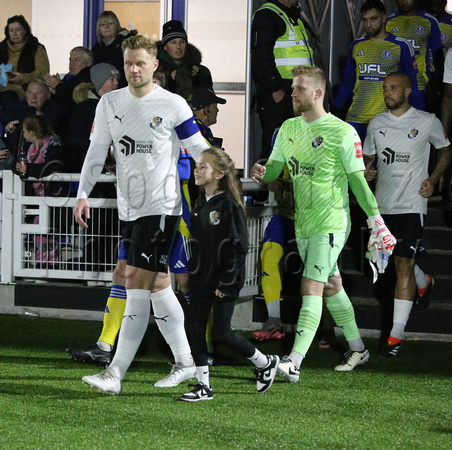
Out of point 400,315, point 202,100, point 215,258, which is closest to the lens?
point 215,258

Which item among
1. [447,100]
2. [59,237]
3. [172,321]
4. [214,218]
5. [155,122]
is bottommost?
[172,321]

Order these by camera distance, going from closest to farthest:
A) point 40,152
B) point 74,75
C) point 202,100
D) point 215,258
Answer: point 215,258, point 202,100, point 40,152, point 74,75

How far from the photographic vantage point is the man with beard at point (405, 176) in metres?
7.55

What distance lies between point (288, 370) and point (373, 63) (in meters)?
3.77

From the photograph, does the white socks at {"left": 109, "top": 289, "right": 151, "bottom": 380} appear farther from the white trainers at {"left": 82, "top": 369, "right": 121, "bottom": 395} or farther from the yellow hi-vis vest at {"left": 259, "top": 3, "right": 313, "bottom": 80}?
the yellow hi-vis vest at {"left": 259, "top": 3, "right": 313, "bottom": 80}

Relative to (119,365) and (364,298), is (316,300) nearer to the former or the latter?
(119,365)

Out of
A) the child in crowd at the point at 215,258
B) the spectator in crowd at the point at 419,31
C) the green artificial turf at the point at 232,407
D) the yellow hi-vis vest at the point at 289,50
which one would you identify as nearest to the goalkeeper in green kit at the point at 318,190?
the green artificial turf at the point at 232,407

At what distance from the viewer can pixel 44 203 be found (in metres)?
8.73

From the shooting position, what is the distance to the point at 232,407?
5562mm

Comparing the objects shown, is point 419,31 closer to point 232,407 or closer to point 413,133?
point 413,133

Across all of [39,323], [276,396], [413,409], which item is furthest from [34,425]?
[39,323]

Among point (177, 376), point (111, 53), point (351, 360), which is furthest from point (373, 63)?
point (177, 376)

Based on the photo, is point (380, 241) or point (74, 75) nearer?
point (380, 241)

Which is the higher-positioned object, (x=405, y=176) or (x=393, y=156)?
(x=393, y=156)
